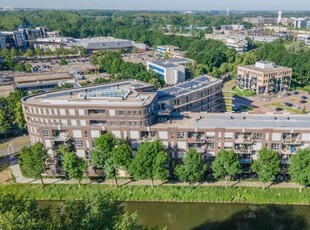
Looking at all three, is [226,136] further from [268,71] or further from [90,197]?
[268,71]

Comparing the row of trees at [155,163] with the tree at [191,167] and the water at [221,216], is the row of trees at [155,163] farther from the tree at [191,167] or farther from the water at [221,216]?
the water at [221,216]

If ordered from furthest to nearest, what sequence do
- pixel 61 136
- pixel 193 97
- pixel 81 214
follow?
1. pixel 193 97
2. pixel 61 136
3. pixel 81 214

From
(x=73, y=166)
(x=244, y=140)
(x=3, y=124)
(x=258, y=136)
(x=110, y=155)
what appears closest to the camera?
(x=258, y=136)

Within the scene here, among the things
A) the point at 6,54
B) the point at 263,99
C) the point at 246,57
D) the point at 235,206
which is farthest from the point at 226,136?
the point at 6,54

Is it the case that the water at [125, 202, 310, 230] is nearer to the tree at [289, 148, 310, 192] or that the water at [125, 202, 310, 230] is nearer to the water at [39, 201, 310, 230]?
the water at [39, 201, 310, 230]

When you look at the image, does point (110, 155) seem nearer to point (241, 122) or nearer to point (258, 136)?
point (241, 122)

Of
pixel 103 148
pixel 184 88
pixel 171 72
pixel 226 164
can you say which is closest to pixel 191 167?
pixel 226 164

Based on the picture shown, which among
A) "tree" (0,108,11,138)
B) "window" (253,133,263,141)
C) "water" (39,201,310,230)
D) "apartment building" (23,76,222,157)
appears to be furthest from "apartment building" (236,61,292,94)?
"tree" (0,108,11,138)

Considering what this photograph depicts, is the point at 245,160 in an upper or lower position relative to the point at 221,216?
upper

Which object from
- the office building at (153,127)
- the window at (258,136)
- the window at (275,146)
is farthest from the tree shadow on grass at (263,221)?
the window at (258,136)
